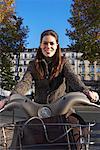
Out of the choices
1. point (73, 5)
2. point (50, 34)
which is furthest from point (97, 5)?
point (50, 34)

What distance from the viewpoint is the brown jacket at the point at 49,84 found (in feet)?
9.16

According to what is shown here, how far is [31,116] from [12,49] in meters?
27.9

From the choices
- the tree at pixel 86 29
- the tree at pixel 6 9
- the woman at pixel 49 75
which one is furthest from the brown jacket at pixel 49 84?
the tree at pixel 6 9

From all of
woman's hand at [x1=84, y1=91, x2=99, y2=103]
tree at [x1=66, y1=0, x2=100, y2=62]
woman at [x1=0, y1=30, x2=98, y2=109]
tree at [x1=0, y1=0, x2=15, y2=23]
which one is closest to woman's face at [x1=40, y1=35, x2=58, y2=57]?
woman at [x1=0, y1=30, x2=98, y2=109]

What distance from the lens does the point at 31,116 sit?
7.97ft

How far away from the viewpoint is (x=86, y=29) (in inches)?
1113

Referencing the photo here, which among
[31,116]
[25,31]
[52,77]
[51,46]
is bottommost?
[31,116]

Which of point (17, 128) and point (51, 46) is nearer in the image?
point (17, 128)

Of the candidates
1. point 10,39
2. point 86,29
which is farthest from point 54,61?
point 10,39

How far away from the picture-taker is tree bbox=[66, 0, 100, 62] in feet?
88.9

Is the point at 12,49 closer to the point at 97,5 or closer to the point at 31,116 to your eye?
the point at 97,5

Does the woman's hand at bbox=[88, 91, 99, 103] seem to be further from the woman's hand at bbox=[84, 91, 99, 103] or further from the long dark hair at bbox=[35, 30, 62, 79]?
the long dark hair at bbox=[35, 30, 62, 79]

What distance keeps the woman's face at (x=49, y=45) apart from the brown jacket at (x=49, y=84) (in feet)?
0.26

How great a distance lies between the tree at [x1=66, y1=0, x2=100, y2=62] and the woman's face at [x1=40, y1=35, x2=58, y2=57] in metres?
24.0
